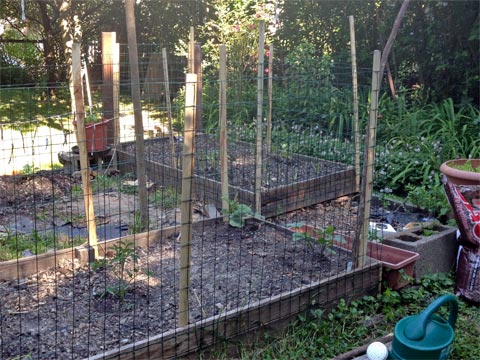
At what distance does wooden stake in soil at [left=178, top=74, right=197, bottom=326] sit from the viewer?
287 cm

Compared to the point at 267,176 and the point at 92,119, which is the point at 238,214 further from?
the point at 92,119

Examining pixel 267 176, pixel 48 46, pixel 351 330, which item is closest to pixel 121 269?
pixel 351 330

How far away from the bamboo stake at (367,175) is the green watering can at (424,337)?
1.08 metres

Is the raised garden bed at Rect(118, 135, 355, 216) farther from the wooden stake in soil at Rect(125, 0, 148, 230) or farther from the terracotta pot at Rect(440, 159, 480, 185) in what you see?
the terracotta pot at Rect(440, 159, 480, 185)

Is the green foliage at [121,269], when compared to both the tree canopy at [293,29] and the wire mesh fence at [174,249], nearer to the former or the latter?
the wire mesh fence at [174,249]

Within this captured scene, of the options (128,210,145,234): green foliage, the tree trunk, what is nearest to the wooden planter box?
(128,210,145,234): green foliage

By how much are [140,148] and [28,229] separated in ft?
4.50

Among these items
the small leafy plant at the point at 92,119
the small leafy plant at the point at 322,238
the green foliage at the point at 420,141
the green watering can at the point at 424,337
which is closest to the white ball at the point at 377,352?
the green watering can at the point at 424,337

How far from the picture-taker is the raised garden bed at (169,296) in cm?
301

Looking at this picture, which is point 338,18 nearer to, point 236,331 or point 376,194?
point 376,194

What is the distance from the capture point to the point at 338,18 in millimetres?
9578

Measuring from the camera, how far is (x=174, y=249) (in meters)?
4.24

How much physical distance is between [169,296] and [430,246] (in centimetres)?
204

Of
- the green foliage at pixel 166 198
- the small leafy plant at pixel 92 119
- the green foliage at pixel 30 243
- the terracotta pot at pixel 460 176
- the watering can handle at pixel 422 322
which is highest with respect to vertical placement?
the small leafy plant at pixel 92 119
